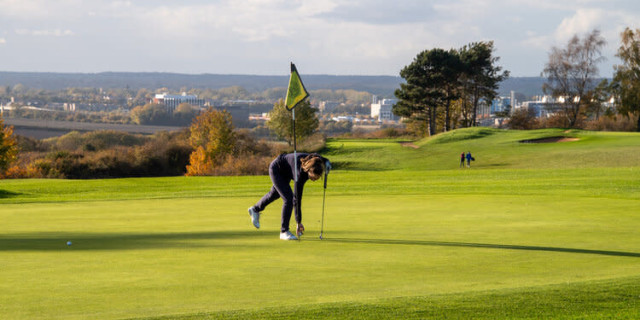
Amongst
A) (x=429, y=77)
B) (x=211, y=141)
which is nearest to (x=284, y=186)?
(x=211, y=141)

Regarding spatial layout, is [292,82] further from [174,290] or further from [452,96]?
[452,96]

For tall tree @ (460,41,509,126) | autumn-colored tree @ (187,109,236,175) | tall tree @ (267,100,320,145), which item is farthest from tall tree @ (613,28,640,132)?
autumn-colored tree @ (187,109,236,175)

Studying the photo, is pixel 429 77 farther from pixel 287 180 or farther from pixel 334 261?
pixel 334 261

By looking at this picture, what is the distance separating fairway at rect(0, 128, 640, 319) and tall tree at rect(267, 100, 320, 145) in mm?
79173

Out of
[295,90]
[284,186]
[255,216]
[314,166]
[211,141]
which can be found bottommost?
[211,141]

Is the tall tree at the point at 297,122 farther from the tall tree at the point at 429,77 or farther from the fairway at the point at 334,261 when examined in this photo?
the fairway at the point at 334,261

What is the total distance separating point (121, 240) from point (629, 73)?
9457 centimetres

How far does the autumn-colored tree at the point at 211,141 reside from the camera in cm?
8350

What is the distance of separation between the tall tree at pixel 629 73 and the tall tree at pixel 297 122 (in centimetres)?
4212

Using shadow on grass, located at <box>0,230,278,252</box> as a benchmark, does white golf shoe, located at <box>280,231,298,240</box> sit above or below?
above

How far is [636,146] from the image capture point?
5050 centimetres

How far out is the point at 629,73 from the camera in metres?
93.8

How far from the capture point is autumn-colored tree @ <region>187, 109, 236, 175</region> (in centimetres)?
8350

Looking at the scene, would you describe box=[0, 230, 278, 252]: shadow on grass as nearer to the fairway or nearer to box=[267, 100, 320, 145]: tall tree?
the fairway
